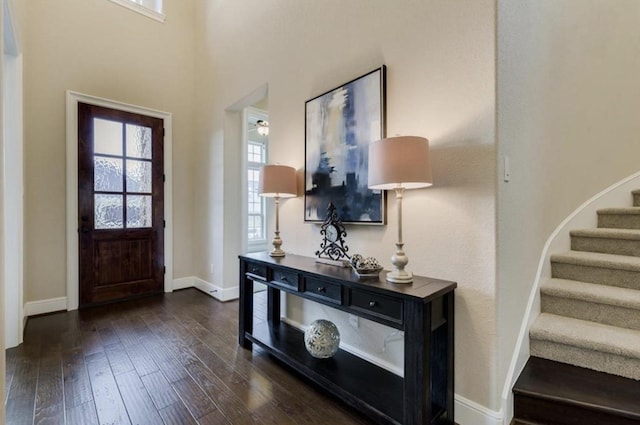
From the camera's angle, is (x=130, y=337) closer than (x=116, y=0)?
Yes

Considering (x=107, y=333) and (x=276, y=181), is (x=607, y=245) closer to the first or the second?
(x=276, y=181)

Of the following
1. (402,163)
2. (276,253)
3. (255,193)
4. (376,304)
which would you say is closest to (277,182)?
(276,253)

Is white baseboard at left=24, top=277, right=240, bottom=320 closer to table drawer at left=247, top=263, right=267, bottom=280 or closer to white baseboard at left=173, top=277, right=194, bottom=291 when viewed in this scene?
white baseboard at left=173, top=277, right=194, bottom=291

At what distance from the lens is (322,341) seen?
2.02 meters

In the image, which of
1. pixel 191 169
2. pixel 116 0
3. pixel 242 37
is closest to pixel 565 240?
pixel 242 37

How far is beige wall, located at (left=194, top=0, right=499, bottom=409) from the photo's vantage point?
1541mm

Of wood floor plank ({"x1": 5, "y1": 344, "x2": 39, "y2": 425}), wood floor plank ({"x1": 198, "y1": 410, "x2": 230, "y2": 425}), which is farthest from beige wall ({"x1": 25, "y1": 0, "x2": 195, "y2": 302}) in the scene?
wood floor plank ({"x1": 198, "y1": 410, "x2": 230, "y2": 425})

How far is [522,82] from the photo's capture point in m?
1.77

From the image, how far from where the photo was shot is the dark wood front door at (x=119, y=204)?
11.6 ft

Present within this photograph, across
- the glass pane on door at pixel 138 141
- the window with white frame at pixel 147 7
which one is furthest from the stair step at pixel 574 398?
the window with white frame at pixel 147 7

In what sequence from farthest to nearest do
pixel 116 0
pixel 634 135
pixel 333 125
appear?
pixel 116 0 < pixel 634 135 < pixel 333 125

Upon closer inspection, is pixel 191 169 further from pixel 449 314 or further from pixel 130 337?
pixel 449 314

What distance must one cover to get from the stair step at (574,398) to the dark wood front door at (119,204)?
4.10m

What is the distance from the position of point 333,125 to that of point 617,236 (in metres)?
2.35
